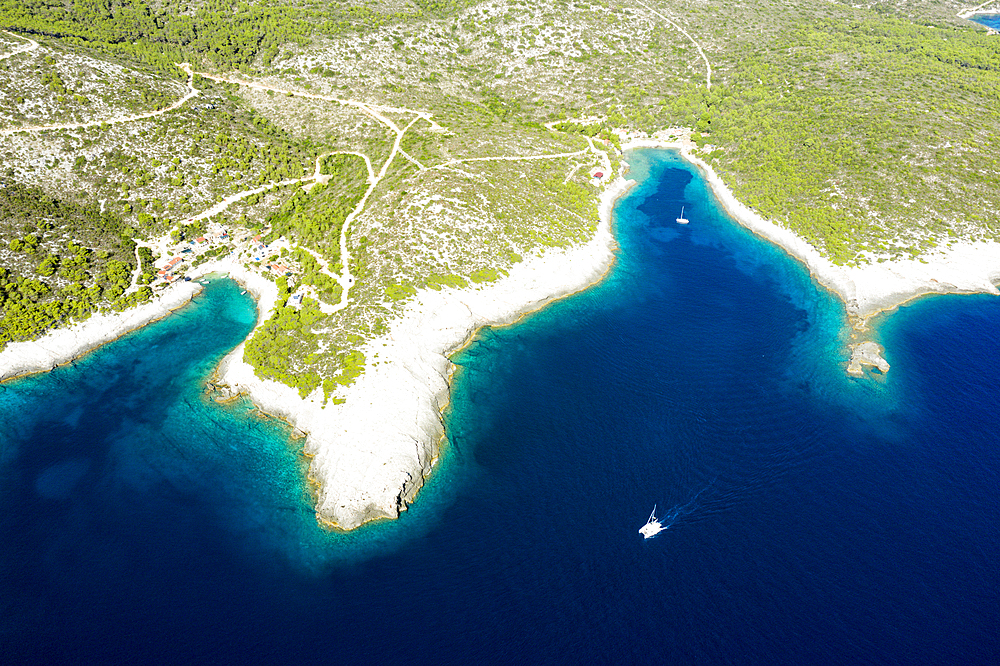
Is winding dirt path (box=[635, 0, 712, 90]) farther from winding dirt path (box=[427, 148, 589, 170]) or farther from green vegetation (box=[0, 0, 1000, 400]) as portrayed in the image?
winding dirt path (box=[427, 148, 589, 170])

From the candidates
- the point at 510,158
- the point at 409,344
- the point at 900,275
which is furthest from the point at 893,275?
the point at 409,344

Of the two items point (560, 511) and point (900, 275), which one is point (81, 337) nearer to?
point (560, 511)

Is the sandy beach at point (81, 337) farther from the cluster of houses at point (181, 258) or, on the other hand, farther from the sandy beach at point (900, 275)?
the sandy beach at point (900, 275)

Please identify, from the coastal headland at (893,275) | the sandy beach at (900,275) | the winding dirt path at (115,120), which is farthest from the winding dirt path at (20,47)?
the sandy beach at (900,275)

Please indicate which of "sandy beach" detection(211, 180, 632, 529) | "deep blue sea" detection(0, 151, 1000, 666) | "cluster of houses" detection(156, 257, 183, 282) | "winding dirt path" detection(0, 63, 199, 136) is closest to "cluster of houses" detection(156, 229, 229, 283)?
"cluster of houses" detection(156, 257, 183, 282)

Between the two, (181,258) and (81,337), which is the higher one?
(181,258)

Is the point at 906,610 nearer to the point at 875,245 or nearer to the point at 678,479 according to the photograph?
the point at 678,479
